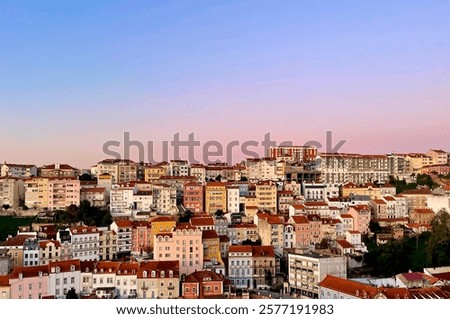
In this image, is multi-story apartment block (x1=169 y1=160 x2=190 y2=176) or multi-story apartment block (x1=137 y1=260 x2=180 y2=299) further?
multi-story apartment block (x1=169 y1=160 x2=190 y2=176)

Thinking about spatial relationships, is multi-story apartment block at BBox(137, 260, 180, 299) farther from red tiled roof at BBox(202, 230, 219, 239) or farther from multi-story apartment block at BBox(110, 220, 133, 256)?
multi-story apartment block at BBox(110, 220, 133, 256)

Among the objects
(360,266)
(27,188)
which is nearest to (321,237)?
(360,266)

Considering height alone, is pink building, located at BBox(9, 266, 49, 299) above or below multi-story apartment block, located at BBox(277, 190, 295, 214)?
below

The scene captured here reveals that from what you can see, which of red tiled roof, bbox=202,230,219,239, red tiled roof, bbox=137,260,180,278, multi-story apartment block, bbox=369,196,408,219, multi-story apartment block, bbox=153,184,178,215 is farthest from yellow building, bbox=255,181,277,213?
red tiled roof, bbox=137,260,180,278

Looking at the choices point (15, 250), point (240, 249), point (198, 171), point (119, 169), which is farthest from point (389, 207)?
point (15, 250)

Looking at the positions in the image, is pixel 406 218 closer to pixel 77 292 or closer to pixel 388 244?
pixel 388 244

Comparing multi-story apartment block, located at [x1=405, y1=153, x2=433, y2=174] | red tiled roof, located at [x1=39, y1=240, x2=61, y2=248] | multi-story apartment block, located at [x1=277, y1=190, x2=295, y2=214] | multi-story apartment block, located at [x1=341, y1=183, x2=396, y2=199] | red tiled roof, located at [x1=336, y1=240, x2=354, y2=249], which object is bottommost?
red tiled roof, located at [x1=336, y1=240, x2=354, y2=249]

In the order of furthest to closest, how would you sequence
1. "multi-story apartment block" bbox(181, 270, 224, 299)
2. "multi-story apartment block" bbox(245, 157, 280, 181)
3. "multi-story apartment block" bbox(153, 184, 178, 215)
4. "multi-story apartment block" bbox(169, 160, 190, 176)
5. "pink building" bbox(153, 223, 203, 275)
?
1. "multi-story apartment block" bbox(245, 157, 280, 181)
2. "multi-story apartment block" bbox(169, 160, 190, 176)
3. "multi-story apartment block" bbox(153, 184, 178, 215)
4. "pink building" bbox(153, 223, 203, 275)
5. "multi-story apartment block" bbox(181, 270, 224, 299)
